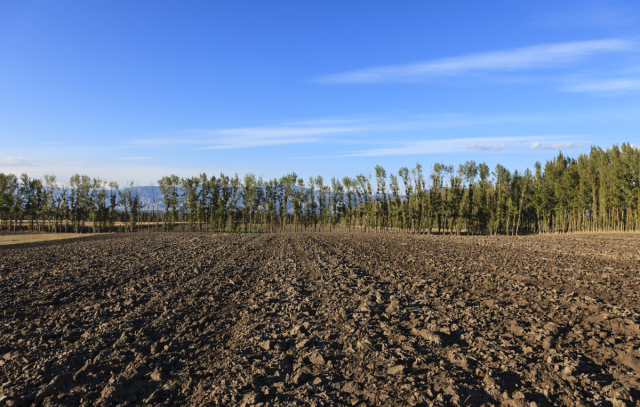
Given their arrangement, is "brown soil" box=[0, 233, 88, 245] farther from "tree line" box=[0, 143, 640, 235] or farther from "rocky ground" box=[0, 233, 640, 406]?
"rocky ground" box=[0, 233, 640, 406]

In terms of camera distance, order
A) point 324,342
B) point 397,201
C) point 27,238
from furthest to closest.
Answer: point 397,201
point 27,238
point 324,342

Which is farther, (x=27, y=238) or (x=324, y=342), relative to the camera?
(x=27, y=238)

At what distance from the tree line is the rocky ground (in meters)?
73.0

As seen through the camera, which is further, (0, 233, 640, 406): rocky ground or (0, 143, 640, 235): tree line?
(0, 143, 640, 235): tree line

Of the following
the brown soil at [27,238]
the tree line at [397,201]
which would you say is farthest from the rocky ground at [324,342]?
the tree line at [397,201]

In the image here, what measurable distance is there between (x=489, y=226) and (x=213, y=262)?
79.0 m

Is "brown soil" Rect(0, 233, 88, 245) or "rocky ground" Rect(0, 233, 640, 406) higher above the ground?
"rocky ground" Rect(0, 233, 640, 406)

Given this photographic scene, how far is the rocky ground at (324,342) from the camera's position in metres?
6.05

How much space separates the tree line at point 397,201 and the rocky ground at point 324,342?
73044mm

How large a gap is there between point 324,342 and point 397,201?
90.1m

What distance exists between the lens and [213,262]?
76.1ft

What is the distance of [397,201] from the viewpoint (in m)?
95.6

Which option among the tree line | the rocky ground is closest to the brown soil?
the tree line

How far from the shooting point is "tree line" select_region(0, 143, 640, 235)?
74.2m
